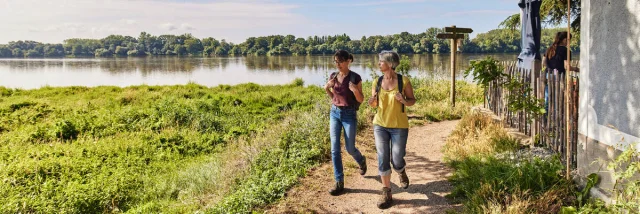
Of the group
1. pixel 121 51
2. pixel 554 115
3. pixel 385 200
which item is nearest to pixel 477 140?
pixel 554 115

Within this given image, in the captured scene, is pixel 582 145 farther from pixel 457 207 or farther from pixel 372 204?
pixel 372 204

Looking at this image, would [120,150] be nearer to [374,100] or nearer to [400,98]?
[374,100]

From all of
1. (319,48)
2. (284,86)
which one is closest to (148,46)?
(319,48)

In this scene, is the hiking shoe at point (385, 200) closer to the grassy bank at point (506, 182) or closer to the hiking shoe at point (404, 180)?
the hiking shoe at point (404, 180)

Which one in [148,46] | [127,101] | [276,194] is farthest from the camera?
[148,46]

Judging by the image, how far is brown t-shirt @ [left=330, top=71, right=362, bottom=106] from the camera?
5164 millimetres

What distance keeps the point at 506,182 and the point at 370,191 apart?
164 cm

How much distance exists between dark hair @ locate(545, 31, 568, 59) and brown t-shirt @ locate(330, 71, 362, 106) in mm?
4179

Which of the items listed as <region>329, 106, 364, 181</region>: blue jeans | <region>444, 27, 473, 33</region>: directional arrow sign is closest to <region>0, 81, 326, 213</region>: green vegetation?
<region>329, 106, 364, 181</region>: blue jeans

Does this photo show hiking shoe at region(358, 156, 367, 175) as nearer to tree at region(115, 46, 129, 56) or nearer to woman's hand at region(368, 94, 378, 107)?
woman's hand at region(368, 94, 378, 107)

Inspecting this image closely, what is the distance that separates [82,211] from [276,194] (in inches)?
125

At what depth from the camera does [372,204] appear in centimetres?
523

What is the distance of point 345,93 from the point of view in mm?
5168

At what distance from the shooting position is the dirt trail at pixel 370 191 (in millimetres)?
5129
